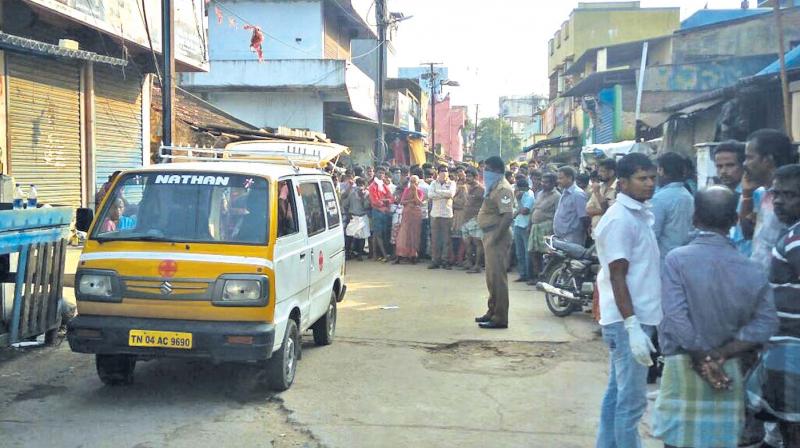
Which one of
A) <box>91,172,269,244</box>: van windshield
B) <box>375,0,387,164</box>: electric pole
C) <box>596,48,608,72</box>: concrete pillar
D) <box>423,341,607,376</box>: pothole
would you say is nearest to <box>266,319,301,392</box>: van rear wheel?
<box>91,172,269,244</box>: van windshield

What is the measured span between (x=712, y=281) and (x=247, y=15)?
1061 inches

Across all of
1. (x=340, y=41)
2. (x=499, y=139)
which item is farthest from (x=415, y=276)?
(x=499, y=139)

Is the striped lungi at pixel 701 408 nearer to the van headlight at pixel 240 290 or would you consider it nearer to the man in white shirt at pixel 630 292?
the man in white shirt at pixel 630 292

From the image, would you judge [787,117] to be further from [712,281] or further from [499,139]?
[499,139]

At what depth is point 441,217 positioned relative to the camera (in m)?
14.5

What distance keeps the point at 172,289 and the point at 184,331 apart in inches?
13.3

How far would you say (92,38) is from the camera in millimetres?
13367

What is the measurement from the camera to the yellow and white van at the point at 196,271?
220 inches

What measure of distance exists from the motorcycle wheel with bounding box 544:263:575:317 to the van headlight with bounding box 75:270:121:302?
19.2 ft

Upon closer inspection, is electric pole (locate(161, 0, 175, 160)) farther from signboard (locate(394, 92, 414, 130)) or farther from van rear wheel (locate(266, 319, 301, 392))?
signboard (locate(394, 92, 414, 130))

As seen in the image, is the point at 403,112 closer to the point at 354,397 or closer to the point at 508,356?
the point at 508,356

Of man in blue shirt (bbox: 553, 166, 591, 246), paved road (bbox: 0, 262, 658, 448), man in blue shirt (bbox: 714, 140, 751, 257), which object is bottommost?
paved road (bbox: 0, 262, 658, 448)

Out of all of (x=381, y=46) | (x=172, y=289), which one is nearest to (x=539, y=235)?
(x=172, y=289)

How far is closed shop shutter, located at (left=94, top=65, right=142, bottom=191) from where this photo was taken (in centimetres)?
1417
